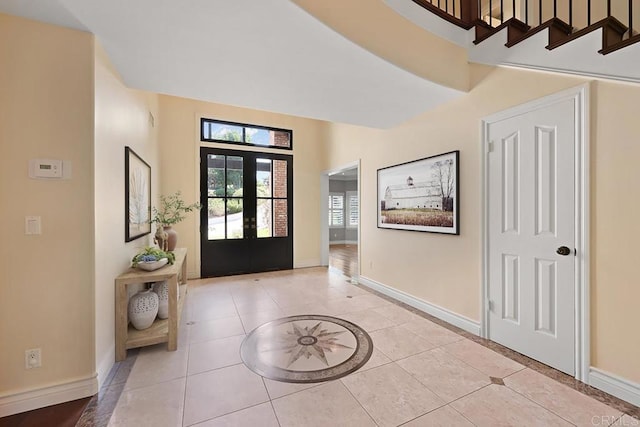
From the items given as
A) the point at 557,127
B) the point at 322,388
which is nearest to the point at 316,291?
the point at 322,388

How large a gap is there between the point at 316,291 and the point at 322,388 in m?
2.24

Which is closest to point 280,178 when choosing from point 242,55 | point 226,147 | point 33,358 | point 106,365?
point 226,147

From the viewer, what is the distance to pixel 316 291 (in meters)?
4.11

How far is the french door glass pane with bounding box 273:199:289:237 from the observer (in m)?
5.54

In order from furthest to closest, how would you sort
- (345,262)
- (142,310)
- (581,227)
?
(345,262) < (142,310) < (581,227)

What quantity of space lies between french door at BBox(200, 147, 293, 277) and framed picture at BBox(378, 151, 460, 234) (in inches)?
92.9

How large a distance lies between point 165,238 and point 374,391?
3.10 metres

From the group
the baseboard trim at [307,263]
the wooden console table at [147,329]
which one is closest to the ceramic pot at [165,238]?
the wooden console table at [147,329]

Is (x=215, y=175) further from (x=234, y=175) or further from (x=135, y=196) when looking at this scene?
(x=135, y=196)

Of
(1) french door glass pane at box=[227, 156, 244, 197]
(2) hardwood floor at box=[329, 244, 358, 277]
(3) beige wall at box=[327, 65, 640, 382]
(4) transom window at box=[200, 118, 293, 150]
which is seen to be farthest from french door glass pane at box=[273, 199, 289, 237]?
(3) beige wall at box=[327, 65, 640, 382]

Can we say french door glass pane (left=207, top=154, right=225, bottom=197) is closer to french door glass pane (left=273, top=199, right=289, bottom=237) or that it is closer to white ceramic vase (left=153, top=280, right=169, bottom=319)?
french door glass pane (left=273, top=199, right=289, bottom=237)

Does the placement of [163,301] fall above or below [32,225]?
below

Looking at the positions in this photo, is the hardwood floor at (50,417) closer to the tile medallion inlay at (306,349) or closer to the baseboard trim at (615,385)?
the tile medallion inlay at (306,349)

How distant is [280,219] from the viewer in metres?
5.59
